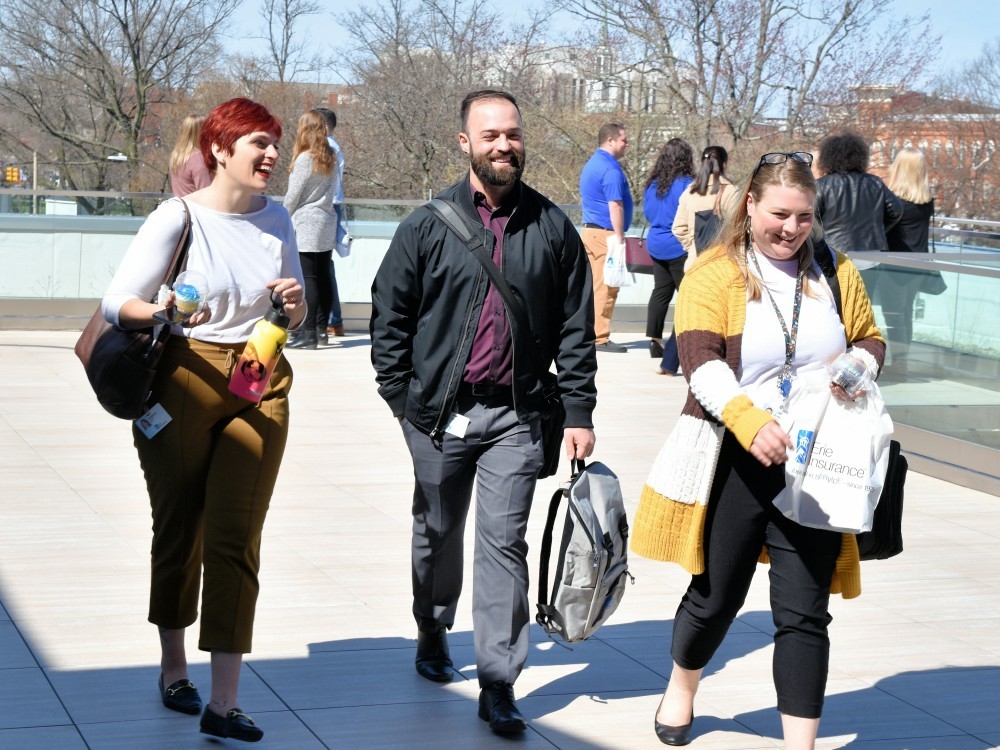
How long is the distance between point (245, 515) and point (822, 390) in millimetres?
1642

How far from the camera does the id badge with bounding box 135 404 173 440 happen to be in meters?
4.07

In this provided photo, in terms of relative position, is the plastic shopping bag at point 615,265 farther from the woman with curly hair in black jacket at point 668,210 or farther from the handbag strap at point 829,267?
the handbag strap at point 829,267

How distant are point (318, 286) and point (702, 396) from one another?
30.4 feet

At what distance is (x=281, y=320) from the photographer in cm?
401

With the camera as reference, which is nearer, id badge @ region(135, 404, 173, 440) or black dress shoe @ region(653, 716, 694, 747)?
id badge @ region(135, 404, 173, 440)

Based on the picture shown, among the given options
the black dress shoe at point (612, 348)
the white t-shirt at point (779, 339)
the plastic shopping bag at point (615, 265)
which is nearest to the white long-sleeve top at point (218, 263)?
the white t-shirt at point (779, 339)

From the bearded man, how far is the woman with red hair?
41 cm

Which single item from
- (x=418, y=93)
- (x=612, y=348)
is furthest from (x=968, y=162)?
(x=612, y=348)

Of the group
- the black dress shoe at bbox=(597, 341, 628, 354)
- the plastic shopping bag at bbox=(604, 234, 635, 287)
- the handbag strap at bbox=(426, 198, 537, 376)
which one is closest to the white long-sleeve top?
the handbag strap at bbox=(426, 198, 537, 376)

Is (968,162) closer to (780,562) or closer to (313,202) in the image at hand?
(313,202)

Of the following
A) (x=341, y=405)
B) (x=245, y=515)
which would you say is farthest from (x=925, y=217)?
(x=245, y=515)

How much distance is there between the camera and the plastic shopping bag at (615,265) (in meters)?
12.4

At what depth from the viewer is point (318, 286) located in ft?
41.9

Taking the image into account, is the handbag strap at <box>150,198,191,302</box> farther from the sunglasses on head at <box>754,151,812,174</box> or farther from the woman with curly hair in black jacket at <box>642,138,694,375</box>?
the woman with curly hair in black jacket at <box>642,138,694,375</box>
